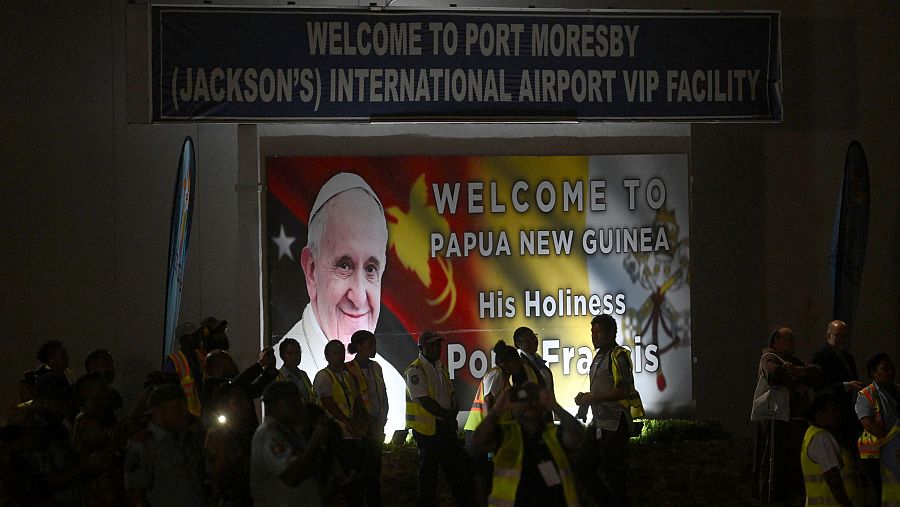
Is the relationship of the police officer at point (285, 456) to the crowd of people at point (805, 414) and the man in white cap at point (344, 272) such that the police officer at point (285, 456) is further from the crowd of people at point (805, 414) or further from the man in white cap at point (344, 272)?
the man in white cap at point (344, 272)

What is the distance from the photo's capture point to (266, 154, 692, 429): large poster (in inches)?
550

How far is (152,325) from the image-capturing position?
15844 millimetres

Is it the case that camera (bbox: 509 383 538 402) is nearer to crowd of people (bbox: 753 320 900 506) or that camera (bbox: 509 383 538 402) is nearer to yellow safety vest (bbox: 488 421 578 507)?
yellow safety vest (bbox: 488 421 578 507)

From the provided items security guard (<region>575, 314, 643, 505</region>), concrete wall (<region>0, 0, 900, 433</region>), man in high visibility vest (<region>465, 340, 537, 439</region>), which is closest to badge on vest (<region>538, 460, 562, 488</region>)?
man in high visibility vest (<region>465, 340, 537, 439</region>)

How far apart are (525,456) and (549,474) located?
19 cm


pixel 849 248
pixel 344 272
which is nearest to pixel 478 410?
pixel 344 272

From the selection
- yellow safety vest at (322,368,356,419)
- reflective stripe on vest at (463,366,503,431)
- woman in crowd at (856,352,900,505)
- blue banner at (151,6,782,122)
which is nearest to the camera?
woman in crowd at (856,352,900,505)

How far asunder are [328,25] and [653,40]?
3.50 m

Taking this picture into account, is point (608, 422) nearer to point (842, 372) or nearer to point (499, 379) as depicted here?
point (499, 379)

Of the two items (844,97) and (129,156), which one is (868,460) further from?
(129,156)

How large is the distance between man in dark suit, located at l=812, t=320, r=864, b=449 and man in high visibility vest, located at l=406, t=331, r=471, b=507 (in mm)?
3542

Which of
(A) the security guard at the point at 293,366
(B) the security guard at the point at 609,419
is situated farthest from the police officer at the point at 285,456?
(B) the security guard at the point at 609,419

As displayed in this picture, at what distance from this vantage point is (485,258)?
14.3m

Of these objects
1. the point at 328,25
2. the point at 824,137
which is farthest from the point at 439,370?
the point at 824,137
